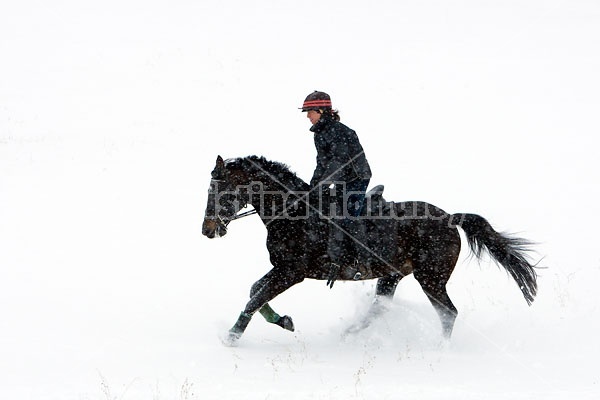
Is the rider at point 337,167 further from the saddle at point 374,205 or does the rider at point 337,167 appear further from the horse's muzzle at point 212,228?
the horse's muzzle at point 212,228

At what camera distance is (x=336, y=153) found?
6.78 metres

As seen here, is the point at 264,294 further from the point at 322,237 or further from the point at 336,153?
the point at 336,153

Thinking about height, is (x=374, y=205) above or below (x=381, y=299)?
above

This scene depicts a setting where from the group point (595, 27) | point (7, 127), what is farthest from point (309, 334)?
point (595, 27)

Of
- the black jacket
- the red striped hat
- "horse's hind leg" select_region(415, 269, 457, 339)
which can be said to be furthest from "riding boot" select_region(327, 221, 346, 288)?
the red striped hat

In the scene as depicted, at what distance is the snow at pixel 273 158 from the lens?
6293 millimetres

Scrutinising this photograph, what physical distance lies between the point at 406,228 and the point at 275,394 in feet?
8.99

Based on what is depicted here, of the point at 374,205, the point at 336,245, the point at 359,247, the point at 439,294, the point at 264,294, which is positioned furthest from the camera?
the point at 439,294

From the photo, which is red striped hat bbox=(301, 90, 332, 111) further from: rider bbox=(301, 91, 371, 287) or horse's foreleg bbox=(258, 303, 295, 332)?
horse's foreleg bbox=(258, 303, 295, 332)

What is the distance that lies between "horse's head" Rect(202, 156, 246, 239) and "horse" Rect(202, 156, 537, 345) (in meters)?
0.01

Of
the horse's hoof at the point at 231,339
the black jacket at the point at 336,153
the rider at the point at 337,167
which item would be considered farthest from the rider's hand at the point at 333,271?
the horse's hoof at the point at 231,339

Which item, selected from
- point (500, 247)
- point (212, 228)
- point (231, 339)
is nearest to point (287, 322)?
point (231, 339)

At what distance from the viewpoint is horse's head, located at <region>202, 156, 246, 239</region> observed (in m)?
6.52

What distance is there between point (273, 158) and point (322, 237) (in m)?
10.6
